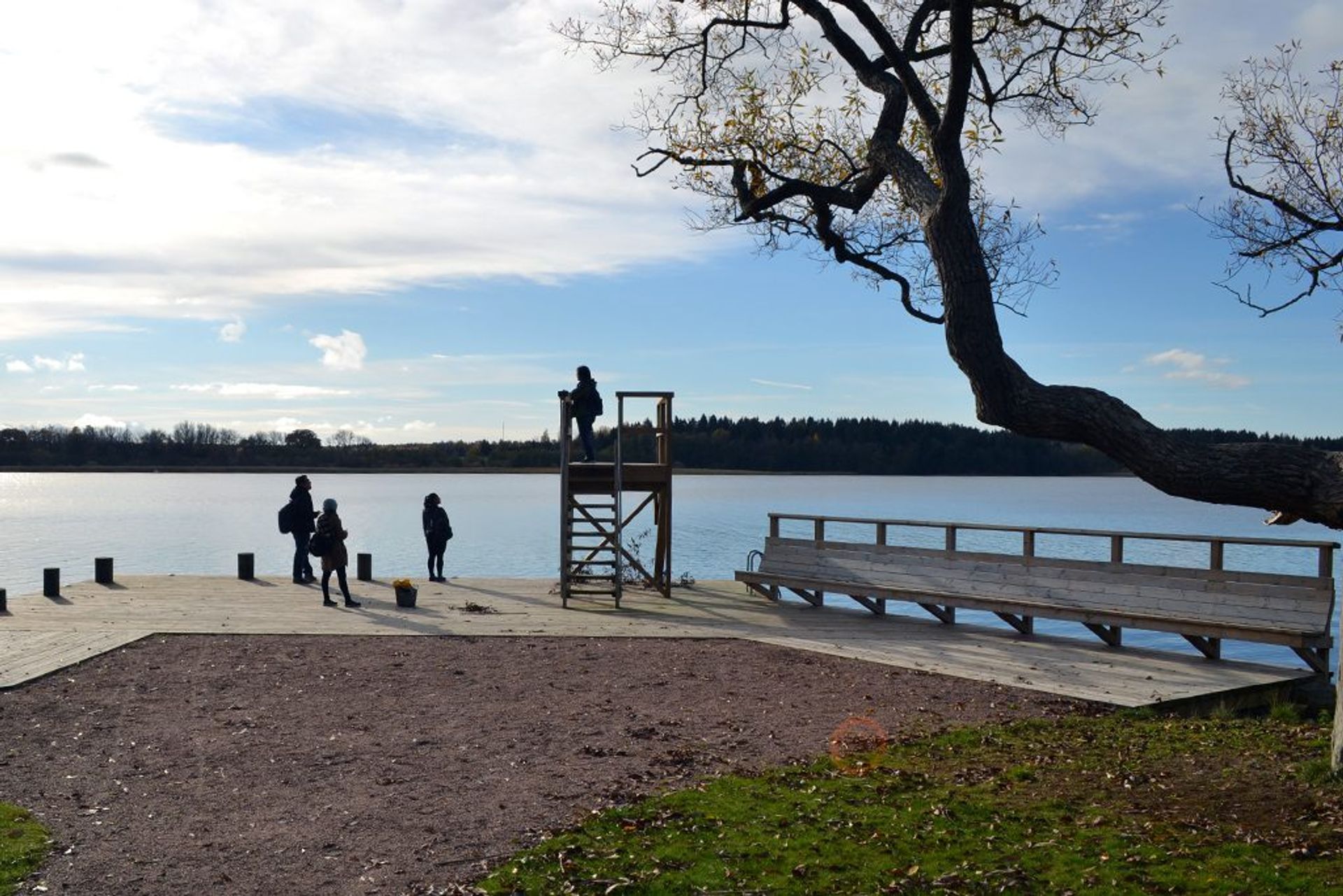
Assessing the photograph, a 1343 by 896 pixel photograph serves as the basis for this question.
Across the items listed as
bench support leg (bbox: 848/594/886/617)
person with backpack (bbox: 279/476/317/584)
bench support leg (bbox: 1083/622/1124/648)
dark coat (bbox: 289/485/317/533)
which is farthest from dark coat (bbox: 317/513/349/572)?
bench support leg (bbox: 1083/622/1124/648)

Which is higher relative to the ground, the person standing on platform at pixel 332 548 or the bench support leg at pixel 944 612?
the person standing on platform at pixel 332 548

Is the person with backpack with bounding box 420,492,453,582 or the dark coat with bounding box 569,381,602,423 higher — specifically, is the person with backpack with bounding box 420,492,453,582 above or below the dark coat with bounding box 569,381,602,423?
below

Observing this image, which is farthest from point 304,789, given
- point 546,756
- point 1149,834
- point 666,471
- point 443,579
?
point 443,579

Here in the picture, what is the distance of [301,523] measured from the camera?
21938 mm

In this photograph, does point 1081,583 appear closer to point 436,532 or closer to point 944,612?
point 944,612

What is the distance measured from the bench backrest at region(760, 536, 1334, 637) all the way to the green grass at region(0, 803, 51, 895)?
11.3m

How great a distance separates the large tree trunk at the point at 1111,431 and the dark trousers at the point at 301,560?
16.4 metres

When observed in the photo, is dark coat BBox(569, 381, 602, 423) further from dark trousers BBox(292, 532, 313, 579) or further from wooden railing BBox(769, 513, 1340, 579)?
dark trousers BBox(292, 532, 313, 579)

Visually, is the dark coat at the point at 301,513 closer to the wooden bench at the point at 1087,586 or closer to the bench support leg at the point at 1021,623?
the wooden bench at the point at 1087,586

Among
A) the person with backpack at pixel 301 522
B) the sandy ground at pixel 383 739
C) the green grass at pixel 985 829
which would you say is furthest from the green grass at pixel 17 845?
the person with backpack at pixel 301 522

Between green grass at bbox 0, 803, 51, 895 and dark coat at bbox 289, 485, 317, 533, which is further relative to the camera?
dark coat at bbox 289, 485, 317, 533

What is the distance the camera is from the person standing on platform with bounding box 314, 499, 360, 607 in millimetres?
18344

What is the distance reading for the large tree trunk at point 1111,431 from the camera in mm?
7559

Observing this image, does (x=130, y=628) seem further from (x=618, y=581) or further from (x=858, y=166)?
(x=858, y=166)
